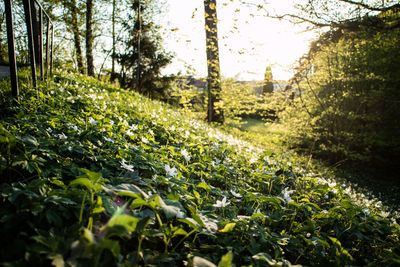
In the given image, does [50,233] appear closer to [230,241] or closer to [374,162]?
[230,241]

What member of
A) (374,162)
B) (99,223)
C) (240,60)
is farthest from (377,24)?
(99,223)

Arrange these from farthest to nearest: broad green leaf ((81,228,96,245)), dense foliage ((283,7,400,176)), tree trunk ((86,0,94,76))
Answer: tree trunk ((86,0,94,76)) < dense foliage ((283,7,400,176)) < broad green leaf ((81,228,96,245))

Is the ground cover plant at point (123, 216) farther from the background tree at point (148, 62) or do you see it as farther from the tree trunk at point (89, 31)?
the background tree at point (148, 62)

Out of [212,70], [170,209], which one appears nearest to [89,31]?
[212,70]

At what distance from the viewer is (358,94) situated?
791 centimetres

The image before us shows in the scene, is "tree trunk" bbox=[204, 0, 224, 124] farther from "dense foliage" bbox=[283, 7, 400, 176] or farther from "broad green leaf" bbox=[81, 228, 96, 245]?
"broad green leaf" bbox=[81, 228, 96, 245]

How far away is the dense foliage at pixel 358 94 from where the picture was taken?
7730 mm

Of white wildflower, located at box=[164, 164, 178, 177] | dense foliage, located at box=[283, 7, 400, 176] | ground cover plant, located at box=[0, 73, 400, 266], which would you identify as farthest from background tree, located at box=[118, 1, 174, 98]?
white wildflower, located at box=[164, 164, 178, 177]

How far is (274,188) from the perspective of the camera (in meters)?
2.53

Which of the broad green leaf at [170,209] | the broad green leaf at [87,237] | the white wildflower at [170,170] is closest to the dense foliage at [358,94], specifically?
the white wildflower at [170,170]

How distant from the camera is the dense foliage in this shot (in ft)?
25.4

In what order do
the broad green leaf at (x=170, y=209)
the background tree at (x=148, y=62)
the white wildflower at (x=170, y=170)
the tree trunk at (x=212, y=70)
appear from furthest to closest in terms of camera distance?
the background tree at (x=148, y=62) → the tree trunk at (x=212, y=70) → the white wildflower at (x=170, y=170) → the broad green leaf at (x=170, y=209)

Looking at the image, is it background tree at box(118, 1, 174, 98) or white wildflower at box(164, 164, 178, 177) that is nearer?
white wildflower at box(164, 164, 178, 177)

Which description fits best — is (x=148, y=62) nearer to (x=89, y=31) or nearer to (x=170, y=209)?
(x=89, y=31)
